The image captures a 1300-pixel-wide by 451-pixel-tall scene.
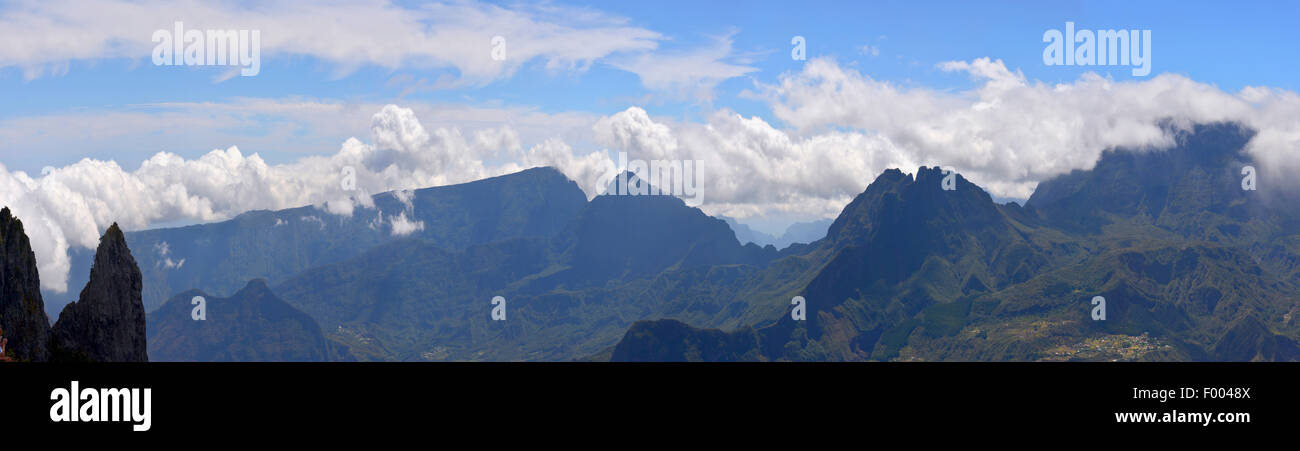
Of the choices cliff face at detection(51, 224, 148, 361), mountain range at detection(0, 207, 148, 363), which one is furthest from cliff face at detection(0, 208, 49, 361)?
cliff face at detection(51, 224, 148, 361)

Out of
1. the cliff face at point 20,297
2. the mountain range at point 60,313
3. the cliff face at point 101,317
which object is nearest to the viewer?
the cliff face at point 20,297

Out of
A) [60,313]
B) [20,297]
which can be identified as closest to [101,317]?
Result: [60,313]

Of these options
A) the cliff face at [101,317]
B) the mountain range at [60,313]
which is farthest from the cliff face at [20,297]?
the cliff face at [101,317]

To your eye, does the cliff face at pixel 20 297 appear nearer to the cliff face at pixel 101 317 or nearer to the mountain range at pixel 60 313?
the mountain range at pixel 60 313

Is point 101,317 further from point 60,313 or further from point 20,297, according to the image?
point 20,297

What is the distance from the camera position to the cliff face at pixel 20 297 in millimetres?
152125

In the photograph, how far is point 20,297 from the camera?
517ft

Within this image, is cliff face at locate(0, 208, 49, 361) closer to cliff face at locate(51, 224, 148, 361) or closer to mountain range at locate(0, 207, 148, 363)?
mountain range at locate(0, 207, 148, 363)

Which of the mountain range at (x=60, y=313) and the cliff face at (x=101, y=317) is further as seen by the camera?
the cliff face at (x=101, y=317)

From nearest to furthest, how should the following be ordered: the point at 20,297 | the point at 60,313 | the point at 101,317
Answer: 1. the point at 20,297
2. the point at 60,313
3. the point at 101,317

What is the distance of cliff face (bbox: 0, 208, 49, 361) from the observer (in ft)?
499
